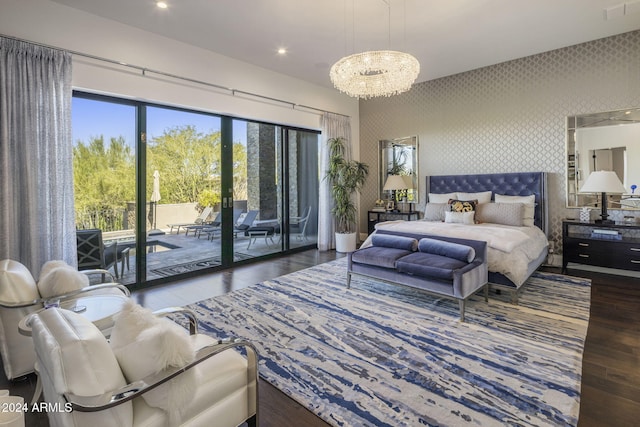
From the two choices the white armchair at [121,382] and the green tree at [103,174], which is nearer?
the white armchair at [121,382]

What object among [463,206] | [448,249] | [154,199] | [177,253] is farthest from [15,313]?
[463,206]

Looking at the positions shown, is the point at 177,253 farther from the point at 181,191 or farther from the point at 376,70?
the point at 376,70

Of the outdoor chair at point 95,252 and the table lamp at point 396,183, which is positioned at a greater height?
the table lamp at point 396,183

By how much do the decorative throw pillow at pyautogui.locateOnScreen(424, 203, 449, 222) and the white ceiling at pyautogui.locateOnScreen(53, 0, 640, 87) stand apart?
2363mm

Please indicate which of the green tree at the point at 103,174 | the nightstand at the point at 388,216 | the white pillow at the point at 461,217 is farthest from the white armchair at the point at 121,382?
the nightstand at the point at 388,216

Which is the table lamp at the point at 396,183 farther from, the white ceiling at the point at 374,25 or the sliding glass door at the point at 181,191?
the sliding glass door at the point at 181,191

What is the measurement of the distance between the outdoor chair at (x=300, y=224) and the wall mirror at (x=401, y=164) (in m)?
1.72

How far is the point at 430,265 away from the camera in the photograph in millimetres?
3246

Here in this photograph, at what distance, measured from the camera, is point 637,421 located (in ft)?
5.79

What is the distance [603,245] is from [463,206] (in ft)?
5.84

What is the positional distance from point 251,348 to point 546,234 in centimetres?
520

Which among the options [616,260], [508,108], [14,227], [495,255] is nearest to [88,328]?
[14,227]

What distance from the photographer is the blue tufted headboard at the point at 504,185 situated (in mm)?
5008

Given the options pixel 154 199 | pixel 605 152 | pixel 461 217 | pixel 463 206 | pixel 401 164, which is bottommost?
pixel 461 217
